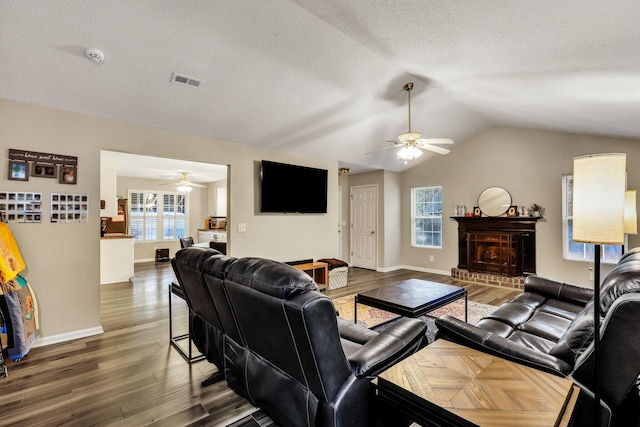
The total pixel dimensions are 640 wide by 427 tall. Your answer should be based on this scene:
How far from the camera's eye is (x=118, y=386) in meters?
2.26

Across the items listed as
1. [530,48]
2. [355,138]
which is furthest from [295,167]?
[530,48]

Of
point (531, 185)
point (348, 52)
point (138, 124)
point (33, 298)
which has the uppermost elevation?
point (348, 52)

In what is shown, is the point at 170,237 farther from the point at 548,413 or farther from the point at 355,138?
the point at 548,413

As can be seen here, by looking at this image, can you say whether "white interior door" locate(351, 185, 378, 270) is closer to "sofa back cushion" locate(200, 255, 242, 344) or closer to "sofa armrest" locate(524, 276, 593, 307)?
"sofa armrest" locate(524, 276, 593, 307)

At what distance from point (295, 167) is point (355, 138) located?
1121 mm

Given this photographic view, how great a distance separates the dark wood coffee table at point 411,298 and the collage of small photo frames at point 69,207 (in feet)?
10.0

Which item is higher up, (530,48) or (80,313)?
(530,48)

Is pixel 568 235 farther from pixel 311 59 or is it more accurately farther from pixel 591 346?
pixel 311 59

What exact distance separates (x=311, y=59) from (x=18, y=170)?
9.87 feet

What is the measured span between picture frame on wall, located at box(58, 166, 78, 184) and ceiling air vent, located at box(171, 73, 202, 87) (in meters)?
1.44

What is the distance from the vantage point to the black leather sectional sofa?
52.1 inches

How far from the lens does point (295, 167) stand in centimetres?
502

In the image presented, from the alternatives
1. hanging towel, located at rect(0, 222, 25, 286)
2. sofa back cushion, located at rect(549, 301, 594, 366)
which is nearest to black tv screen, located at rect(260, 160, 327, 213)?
hanging towel, located at rect(0, 222, 25, 286)

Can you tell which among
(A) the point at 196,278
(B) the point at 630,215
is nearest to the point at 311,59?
(A) the point at 196,278
